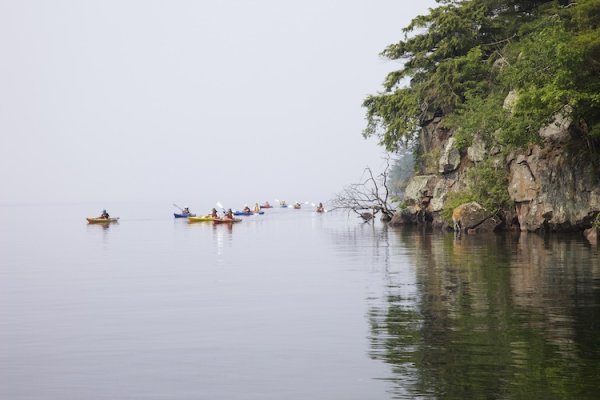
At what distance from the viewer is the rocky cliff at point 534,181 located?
51438 mm

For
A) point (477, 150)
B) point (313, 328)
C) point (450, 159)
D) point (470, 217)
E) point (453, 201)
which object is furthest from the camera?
point (450, 159)

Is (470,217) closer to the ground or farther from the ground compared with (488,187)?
closer to the ground

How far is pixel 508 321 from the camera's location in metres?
21.2

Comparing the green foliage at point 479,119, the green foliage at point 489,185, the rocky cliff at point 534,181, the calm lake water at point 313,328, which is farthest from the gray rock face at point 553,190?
the calm lake water at point 313,328

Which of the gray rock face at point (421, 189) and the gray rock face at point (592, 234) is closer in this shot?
the gray rock face at point (592, 234)

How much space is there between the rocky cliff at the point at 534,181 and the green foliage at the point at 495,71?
4.71ft

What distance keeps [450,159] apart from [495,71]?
7.40m

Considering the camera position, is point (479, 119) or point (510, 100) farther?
point (479, 119)

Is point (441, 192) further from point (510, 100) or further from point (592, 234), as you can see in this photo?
A: point (592, 234)

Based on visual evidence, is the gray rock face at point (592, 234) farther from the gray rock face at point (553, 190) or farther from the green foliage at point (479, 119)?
the green foliage at point (479, 119)

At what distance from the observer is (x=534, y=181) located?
55.1 meters

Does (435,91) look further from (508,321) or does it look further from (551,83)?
(508,321)

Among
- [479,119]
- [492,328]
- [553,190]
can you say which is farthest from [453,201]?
[492,328]

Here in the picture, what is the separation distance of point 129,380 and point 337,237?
1982 inches
